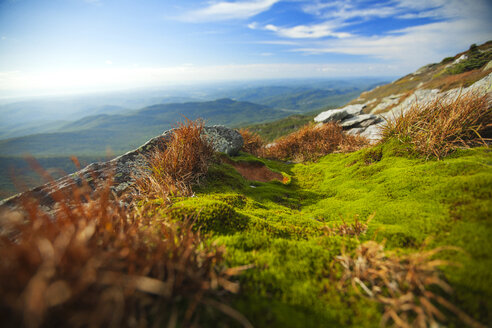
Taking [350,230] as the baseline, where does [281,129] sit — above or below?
below

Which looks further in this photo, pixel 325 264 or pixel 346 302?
pixel 325 264

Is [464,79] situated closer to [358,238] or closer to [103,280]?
[358,238]

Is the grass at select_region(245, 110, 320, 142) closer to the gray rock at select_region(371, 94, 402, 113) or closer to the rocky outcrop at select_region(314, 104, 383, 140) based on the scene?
the gray rock at select_region(371, 94, 402, 113)

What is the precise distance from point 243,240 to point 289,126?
385ft

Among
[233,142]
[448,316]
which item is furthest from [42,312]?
[233,142]

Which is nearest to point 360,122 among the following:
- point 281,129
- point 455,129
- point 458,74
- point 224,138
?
point 224,138

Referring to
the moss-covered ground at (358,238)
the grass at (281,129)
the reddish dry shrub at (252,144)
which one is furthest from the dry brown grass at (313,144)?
the grass at (281,129)

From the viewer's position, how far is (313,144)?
36.3 ft

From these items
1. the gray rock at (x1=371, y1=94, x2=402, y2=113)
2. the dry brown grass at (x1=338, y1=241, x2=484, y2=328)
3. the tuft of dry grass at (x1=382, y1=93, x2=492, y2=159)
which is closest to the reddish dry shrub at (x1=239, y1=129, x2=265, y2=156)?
the tuft of dry grass at (x1=382, y1=93, x2=492, y2=159)

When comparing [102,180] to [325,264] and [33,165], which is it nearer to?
[33,165]

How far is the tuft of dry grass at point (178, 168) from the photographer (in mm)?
4234

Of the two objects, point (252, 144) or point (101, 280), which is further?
point (252, 144)

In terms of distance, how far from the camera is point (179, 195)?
13.2 ft

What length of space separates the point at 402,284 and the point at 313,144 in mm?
9941
